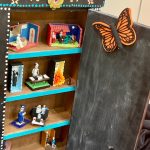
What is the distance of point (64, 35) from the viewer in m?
1.56

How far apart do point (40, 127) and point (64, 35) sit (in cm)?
51

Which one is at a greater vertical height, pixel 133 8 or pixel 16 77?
pixel 133 8

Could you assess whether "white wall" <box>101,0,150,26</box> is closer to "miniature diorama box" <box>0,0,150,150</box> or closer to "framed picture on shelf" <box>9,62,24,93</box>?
"miniature diorama box" <box>0,0,150,150</box>

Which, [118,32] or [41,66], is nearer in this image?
[118,32]

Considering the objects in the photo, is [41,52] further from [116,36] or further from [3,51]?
[116,36]

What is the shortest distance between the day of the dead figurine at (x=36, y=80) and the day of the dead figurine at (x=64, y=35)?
0.52ft

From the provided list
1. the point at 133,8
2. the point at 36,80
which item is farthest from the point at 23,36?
the point at 133,8

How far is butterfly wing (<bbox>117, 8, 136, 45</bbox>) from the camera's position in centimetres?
121

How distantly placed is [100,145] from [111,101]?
25 cm

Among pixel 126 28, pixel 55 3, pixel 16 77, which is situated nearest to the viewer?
pixel 126 28

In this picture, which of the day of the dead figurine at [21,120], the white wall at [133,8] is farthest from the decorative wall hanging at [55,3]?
the day of the dead figurine at [21,120]

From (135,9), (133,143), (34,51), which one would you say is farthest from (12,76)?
(135,9)

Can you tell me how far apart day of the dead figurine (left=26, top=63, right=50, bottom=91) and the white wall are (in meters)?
0.50

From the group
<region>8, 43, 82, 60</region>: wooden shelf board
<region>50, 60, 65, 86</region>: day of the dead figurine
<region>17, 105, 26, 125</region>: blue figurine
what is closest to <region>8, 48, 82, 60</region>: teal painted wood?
<region>8, 43, 82, 60</region>: wooden shelf board
